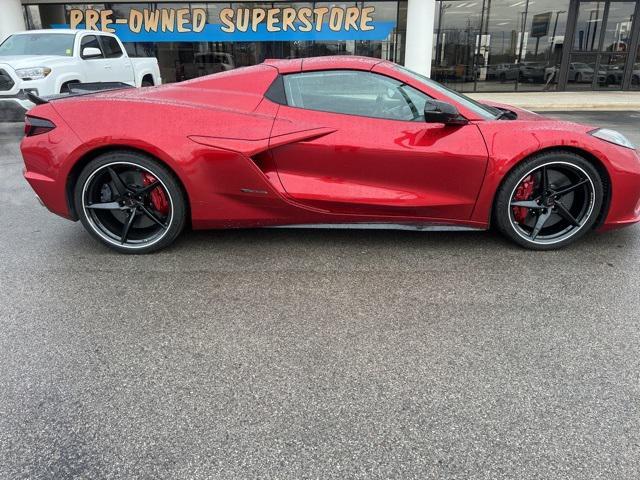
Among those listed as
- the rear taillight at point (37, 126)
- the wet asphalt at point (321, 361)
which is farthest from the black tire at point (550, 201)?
the rear taillight at point (37, 126)

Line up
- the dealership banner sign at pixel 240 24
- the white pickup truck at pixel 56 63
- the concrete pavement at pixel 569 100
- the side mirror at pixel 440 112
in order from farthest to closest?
the dealership banner sign at pixel 240 24 < the concrete pavement at pixel 569 100 < the white pickup truck at pixel 56 63 < the side mirror at pixel 440 112

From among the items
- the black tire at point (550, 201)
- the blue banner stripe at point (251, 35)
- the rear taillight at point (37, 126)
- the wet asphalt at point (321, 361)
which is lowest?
the wet asphalt at point (321, 361)

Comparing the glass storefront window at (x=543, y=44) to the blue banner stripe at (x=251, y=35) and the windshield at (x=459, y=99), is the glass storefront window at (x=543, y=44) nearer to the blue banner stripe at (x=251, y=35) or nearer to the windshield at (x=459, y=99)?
the blue banner stripe at (x=251, y=35)

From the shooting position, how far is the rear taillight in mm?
3912

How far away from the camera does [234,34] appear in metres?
18.3

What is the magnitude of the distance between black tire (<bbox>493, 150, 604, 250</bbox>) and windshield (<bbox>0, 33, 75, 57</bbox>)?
9.90 metres

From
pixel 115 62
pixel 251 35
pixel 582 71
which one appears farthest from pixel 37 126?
pixel 582 71

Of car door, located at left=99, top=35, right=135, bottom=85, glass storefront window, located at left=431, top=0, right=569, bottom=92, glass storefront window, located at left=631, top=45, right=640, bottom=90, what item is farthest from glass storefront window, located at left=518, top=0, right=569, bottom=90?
car door, located at left=99, top=35, right=135, bottom=85

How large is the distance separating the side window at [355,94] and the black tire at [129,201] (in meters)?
1.13

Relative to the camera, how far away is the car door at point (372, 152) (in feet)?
12.3

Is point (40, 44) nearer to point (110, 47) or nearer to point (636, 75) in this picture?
point (110, 47)

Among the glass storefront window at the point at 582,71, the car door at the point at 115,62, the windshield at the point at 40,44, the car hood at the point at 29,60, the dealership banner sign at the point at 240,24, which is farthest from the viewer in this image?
the glass storefront window at the point at 582,71

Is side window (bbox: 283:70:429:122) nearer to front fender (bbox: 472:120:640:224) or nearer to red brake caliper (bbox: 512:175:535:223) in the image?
front fender (bbox: 472:120:640:224)

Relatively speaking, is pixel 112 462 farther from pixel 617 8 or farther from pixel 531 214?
pixel 617 8
